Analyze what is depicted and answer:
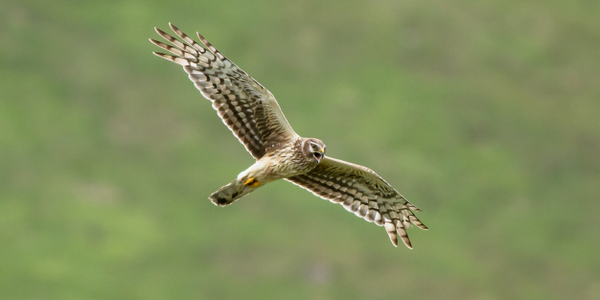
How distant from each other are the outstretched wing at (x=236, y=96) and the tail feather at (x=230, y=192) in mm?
650

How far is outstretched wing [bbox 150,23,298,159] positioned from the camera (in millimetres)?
13023

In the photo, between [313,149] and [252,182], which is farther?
[252,182]

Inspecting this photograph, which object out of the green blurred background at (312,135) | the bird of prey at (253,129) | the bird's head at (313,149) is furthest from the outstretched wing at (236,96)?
the green blurred background at (312,135)

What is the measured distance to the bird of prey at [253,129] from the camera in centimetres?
1299

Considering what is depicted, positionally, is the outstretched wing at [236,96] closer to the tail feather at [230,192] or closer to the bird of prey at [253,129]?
the bird of prey at [253,129]

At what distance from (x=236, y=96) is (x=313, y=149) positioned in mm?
1389

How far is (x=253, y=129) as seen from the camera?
44.2 feet

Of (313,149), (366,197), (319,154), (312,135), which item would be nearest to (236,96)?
(313,149)

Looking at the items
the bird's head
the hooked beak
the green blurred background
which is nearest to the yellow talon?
the bird's head

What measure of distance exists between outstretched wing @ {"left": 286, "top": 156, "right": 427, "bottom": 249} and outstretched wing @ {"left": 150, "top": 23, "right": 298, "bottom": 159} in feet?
3.27

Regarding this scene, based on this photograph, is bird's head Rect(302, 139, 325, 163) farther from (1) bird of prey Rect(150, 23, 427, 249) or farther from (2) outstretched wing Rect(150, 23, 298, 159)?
(2) outstretched wing Rect(150, 23, 298, 159)

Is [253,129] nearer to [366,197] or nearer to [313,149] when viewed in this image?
[313,149]

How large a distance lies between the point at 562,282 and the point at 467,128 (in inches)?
255

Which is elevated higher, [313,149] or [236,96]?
[236,96]
